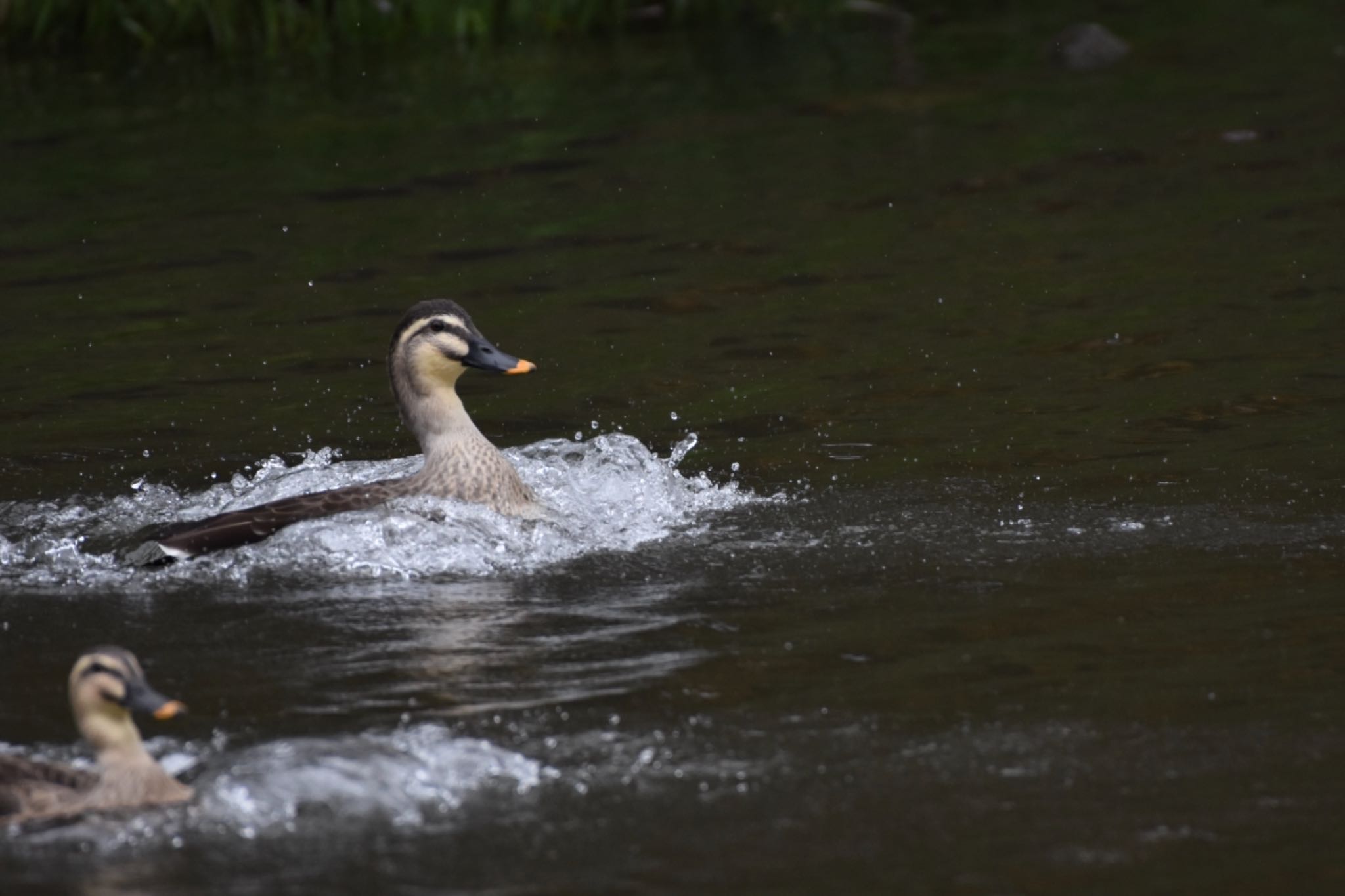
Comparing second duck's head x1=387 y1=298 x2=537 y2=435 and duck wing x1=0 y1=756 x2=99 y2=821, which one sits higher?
second duck's head x1=387 y1=298 x2=537 y2=435

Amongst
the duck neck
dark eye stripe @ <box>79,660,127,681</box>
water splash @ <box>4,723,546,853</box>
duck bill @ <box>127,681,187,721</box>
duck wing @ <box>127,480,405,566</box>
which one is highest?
dark eye stripe @ <box>79,660,127,681</box>

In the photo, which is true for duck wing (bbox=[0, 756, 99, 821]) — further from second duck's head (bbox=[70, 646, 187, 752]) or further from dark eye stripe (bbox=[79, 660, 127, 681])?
dark eye stripe (bbox=[79, 660, 127, 681])

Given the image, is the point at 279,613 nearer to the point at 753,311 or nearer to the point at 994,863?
the point at 994,863

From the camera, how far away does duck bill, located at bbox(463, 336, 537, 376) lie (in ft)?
29.7

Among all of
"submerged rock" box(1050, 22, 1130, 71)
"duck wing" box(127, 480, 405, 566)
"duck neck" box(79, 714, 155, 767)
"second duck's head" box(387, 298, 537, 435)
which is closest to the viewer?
"duck neck" box(79, 714, 155, 767)

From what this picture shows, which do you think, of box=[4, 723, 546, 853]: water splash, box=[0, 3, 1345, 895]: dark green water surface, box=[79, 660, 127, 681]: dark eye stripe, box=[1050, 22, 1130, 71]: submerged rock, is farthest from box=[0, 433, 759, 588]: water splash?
box=[1050, 22, 1130, 71]: submerged rock

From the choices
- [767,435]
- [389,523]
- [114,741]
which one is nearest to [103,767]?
[114,741]

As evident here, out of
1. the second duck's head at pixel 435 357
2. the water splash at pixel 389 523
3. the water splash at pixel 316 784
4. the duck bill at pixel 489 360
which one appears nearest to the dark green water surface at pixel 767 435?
the water splash at pixel 316 784

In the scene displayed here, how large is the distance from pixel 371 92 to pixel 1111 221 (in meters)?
9.07

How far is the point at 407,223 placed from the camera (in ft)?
51.9

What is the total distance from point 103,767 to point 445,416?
3.61 m

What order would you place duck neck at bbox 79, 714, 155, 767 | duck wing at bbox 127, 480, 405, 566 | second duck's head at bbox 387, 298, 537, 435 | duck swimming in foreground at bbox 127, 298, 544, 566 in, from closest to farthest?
1. duck neck at bbox 79, 714, 155, 767
2. duck wing at bbox 127, 480, 405, 566
3. duck swimming in foreground at bbox 127, 298, 544, 566
4. second duck's head at bbox 387, 298, 537, 435

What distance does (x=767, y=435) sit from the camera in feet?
33.8

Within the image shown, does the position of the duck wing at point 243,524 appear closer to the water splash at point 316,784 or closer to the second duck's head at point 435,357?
the second duck's head at point 435,357
